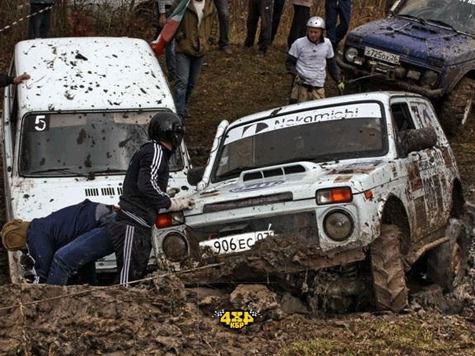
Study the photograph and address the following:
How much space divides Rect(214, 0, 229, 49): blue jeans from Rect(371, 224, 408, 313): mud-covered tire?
9.38 meters

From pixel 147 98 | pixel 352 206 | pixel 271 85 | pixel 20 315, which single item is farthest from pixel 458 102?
pixel 20 315

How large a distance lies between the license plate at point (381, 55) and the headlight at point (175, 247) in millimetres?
6557

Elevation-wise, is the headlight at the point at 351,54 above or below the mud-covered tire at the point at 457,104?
above

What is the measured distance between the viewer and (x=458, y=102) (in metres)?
13.2

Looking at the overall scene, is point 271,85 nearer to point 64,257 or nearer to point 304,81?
point 304,81

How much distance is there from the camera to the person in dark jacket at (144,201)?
695cm

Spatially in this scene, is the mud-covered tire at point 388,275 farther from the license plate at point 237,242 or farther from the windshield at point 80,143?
the windshield at point 80,143

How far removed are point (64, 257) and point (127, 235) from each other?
0.47 meters

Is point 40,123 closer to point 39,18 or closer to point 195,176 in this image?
point 195,176

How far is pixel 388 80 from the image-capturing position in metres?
13.0

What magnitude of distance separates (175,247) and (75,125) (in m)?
2.44

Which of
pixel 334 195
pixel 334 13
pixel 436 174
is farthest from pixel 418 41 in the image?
pixel 334 195

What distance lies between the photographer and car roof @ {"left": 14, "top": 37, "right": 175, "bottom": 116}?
9289mm

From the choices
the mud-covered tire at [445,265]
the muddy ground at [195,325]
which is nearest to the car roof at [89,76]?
the mud-covered tire at [445,265]
